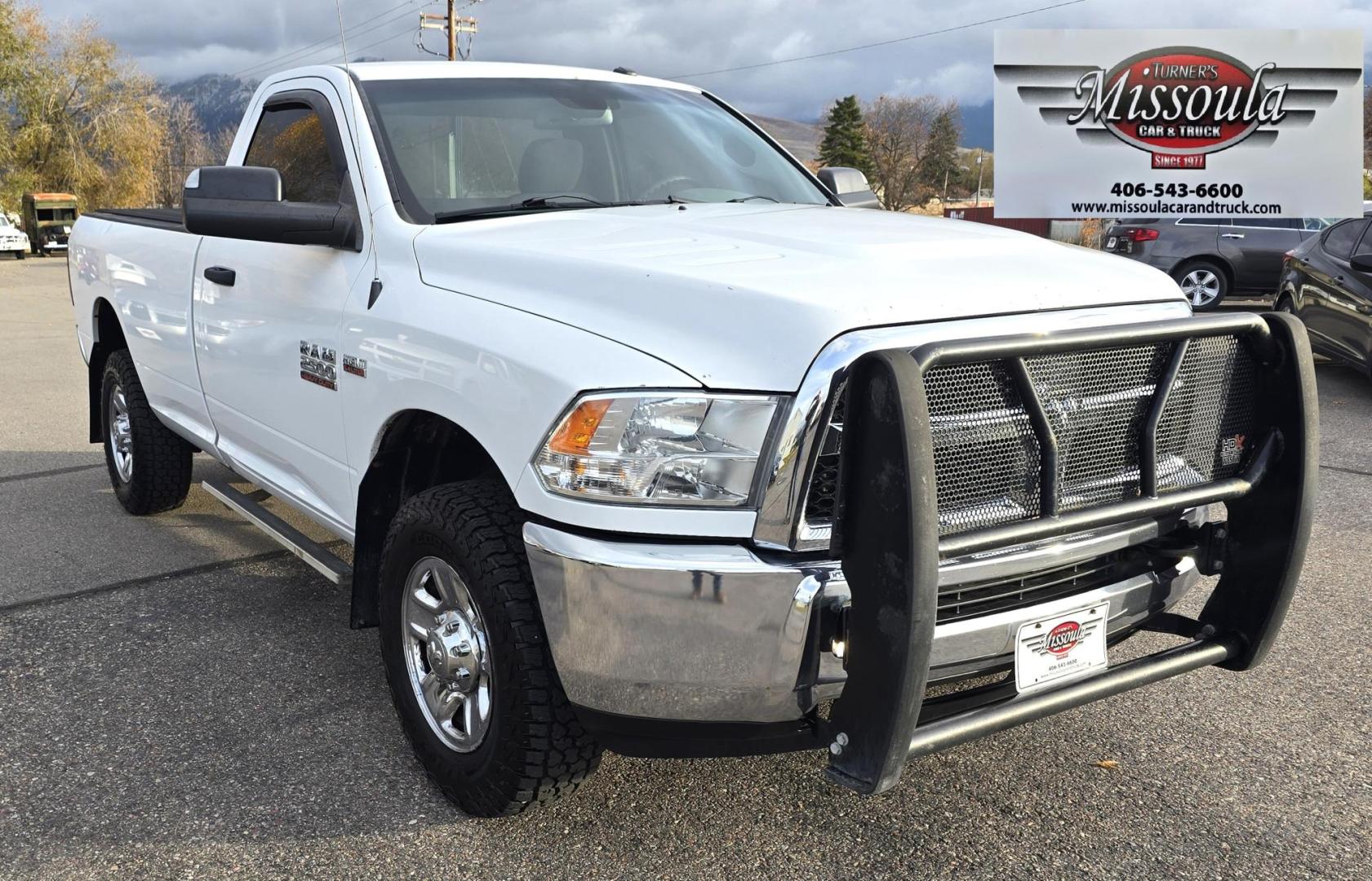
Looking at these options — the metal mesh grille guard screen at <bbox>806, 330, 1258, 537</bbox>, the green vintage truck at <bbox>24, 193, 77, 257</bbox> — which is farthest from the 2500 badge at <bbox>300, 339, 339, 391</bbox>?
the green vintage truck at <bbox>24, 193, 77, 257</bbox>

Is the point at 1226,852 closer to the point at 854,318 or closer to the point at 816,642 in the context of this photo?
the point at 816,642

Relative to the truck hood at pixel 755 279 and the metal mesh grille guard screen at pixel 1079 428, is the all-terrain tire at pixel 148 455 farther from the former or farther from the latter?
the metal mesh grille guard screen at pixel 1079 428

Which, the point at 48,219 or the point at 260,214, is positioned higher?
the point at 48,219

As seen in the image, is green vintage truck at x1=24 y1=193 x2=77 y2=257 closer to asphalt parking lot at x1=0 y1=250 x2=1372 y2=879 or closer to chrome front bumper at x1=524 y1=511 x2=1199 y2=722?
asphalt parking lot at x1=0 y1=250 x2=1372 y2=879

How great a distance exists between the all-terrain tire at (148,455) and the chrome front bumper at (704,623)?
11.9 feet

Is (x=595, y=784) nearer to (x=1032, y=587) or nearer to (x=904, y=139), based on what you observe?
(x=1032, y=587)

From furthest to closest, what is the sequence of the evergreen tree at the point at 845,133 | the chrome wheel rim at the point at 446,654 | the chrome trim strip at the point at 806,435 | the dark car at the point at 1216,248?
1. the evergreen tree at the point at 845,133
2. the dark car at the point at 1216,248
3. the chrome wheel rim at the point at 446,654
4. the chrome trim strip at the point at 806,435

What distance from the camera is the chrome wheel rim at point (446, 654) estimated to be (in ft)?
9.83

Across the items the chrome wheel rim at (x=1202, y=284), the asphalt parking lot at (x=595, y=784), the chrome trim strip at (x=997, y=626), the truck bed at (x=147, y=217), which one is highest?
the truck bed at (x=147, y=217)

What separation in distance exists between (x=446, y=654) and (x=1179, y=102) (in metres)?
13.2

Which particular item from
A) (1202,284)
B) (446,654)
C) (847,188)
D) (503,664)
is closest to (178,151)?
(1202,284)

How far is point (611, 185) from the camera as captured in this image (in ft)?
13.1

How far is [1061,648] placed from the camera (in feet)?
8.89

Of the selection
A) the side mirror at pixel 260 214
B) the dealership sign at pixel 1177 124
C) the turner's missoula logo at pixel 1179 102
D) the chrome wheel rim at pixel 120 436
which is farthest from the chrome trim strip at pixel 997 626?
the turner's missoula logo at pixel 1179 102
